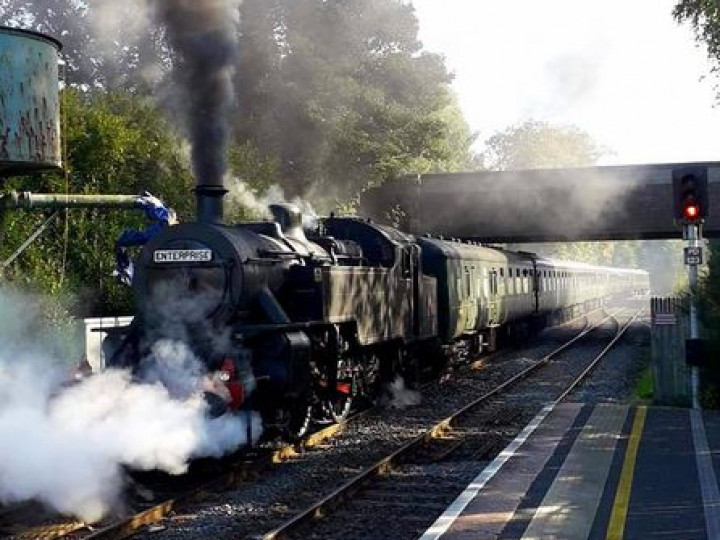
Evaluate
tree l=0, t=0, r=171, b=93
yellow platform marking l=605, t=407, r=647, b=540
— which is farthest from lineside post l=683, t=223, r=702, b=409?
tree l=0, t=0, r=171, b=93

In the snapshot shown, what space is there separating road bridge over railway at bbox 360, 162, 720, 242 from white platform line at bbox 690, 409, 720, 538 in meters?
20.3

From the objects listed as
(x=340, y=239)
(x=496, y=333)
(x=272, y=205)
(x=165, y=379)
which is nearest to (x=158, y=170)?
(x=496, y=333)

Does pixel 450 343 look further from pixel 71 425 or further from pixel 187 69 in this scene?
pixel 71 425

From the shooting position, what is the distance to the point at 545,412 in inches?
521

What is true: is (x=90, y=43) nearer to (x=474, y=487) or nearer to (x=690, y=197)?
(x=690, y=197)

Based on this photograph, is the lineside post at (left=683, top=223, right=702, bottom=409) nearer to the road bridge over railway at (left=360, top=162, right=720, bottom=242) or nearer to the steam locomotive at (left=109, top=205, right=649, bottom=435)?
the steam locomotive at (left=109, top=205, right=649, bottom=435)

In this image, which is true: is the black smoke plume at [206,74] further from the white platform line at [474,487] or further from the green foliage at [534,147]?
the green foliage at [534,147]

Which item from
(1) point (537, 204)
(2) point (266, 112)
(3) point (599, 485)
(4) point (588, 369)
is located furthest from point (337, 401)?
(1) point (537, 204)

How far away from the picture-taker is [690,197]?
12.7 metres

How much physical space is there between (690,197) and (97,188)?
48.0 feet

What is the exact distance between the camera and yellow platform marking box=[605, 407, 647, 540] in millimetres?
6953

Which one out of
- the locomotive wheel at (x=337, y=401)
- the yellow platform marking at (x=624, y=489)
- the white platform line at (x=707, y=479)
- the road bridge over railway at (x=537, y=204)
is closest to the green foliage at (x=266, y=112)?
the road bridge over railway at (x=537, y=204)

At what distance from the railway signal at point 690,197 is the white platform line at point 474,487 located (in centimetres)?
344

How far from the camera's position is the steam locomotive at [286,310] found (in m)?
9.92
